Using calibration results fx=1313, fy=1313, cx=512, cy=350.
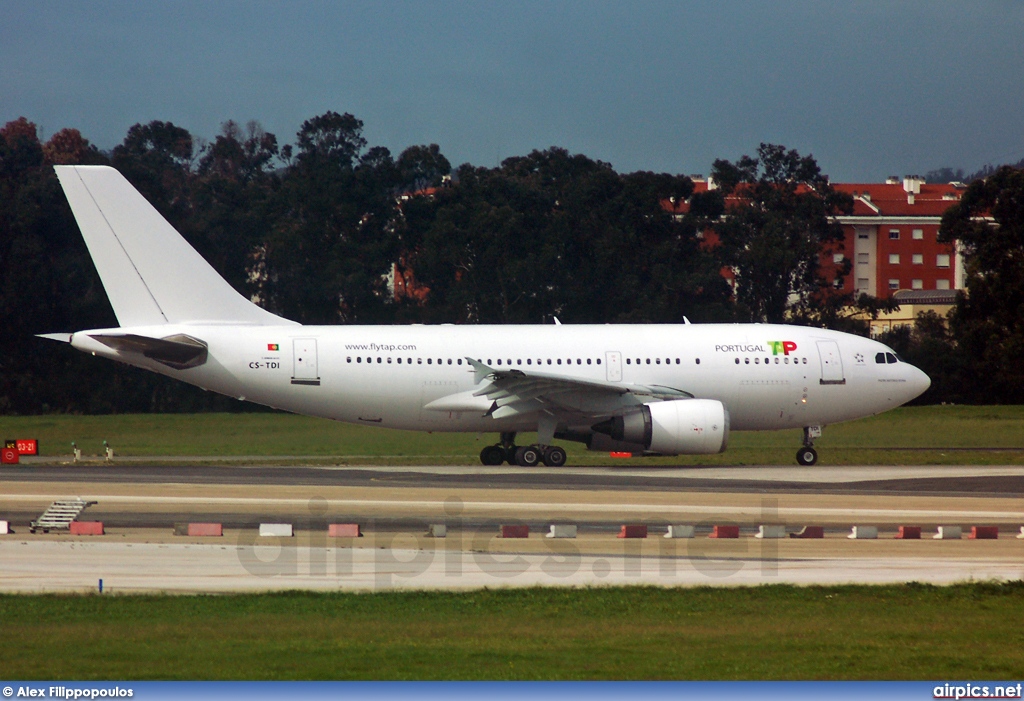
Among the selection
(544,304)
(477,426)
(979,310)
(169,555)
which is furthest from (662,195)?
(169,555)

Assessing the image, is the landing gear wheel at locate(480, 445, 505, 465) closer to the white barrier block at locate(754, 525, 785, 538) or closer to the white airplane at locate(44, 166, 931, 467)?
the white airplane at locate(44, 166, 931, 467)

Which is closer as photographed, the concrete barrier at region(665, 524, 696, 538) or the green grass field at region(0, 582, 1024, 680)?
the green grass field at region(0, 582, 1024, 680)

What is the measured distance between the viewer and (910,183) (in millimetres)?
117438

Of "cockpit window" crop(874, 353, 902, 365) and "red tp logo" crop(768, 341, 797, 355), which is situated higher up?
"red tp logo" crop(768, 341, 797, 355)

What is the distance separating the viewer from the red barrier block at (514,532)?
20391 millimetres

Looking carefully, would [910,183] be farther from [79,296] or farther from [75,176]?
[75,176]

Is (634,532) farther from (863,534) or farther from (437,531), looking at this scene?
(863,534)

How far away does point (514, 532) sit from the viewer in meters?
20.5

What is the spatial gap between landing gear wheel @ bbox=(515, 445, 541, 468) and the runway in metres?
1.23

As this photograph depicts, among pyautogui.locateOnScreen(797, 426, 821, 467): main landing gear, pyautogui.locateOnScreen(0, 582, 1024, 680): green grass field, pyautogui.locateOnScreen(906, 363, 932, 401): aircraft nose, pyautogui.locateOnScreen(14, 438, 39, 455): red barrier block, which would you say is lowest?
pyautogui.locateOnScreen(0, 582, 1024, 680): green grass field

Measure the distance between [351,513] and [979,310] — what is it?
46.9 m

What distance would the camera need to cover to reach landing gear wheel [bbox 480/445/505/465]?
119ft

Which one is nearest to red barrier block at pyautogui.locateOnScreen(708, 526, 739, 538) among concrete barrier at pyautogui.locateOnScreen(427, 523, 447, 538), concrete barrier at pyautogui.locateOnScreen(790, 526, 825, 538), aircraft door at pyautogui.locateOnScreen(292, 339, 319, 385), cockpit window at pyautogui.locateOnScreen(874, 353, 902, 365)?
concrete barrier at pyautogui.locateOnScreen(790, 526, 825, 538)

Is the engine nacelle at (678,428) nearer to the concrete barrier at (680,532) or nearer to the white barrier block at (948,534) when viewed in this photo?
the white barrier block at (948,534)
